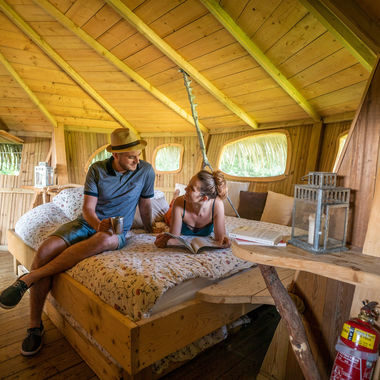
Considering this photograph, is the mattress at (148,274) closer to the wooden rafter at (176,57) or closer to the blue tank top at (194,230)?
the blue tank top at (194,230)

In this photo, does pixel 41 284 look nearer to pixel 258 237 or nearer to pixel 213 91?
pixel 258 237

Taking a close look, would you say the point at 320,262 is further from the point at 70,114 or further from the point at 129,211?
the point at 70,114

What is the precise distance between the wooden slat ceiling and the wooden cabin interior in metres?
0.01

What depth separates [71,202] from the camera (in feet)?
8.93

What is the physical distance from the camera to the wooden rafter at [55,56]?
2728 mm

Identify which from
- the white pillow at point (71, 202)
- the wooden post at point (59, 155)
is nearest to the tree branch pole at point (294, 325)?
the white pillow at point (71, 202)

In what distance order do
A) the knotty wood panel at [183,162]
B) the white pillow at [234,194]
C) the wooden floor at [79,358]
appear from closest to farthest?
the wooden floor at [79,358]
the white pillow at [234,194]
the knotty wood panel at [183,162]

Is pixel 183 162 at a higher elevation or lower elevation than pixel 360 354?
higher

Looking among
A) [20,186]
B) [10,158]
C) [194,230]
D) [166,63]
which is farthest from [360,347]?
[10,158]

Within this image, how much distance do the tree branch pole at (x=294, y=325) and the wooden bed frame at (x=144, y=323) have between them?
0.85ft

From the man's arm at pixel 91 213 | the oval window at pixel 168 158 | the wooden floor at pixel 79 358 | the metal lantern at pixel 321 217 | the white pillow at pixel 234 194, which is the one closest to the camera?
the metal lantern at pixel 321 217

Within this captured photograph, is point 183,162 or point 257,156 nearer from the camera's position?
point 257,156

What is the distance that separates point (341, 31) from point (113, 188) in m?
1.97

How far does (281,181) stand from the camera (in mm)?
3412
